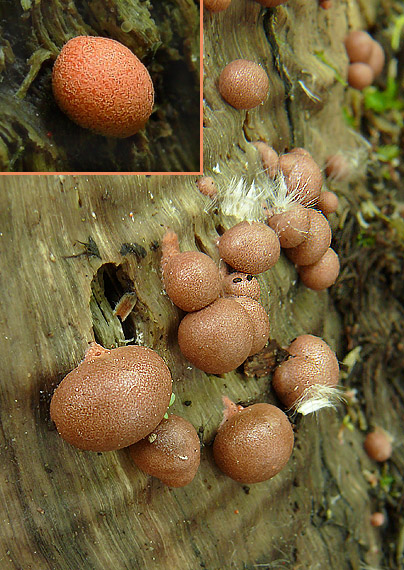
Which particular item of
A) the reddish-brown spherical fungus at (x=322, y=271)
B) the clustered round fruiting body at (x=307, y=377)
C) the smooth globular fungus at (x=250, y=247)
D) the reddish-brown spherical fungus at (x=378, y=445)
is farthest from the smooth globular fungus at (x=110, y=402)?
the reddish-brown spherical fungus at (x=378, y=445)

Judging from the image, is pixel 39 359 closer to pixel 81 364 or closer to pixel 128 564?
pixel 81 364

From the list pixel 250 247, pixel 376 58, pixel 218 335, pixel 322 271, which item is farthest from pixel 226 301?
pixel 376 58

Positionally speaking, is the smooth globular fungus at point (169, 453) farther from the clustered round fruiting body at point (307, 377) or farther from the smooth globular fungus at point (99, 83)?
the smooth globular fungus at point (99, 83)

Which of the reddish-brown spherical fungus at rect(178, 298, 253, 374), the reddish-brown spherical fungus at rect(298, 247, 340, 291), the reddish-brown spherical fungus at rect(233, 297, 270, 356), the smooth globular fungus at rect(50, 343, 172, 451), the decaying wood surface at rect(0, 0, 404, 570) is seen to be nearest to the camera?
the smooth globular fungus at rect(50, 343, 172, 451)

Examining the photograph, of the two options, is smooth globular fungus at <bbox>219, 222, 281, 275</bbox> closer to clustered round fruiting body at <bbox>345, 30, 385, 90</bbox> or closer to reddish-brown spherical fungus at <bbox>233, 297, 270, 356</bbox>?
reddish-brown spherical fungus at <bbox>233, 297, 270, 356</bbox>

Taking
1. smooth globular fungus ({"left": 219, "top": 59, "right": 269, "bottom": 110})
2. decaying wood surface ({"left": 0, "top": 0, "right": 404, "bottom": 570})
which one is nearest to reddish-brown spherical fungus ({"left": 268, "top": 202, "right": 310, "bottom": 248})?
decaying wood surface ({"left": 0, "top": 0, "right": 404, "bottom": 570})

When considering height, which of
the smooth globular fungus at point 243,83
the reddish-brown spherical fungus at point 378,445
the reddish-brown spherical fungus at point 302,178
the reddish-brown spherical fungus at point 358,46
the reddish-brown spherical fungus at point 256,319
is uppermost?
the smooth globular fungus at point 243,83

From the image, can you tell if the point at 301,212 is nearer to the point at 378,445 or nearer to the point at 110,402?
the point at 110,402
